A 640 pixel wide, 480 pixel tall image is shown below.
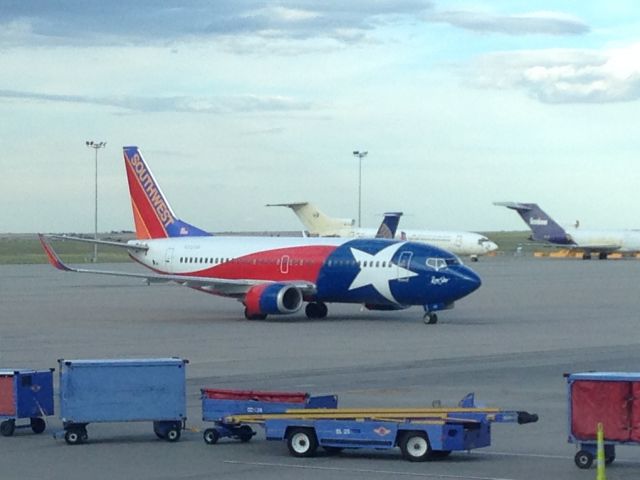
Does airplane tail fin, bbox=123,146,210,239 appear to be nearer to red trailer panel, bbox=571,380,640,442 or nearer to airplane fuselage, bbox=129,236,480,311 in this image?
airplane fuselage, bbox=129,236,480,311

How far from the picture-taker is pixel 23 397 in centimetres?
1966

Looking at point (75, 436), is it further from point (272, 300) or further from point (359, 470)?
point (272, 300)

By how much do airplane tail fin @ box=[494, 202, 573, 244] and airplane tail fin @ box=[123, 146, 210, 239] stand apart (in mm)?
83179

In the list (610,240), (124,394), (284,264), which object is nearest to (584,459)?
(124,394)

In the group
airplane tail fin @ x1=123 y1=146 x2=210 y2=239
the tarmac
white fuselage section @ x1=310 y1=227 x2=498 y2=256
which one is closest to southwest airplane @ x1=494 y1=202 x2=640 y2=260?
white fuselage section @ x1=310 y1=227 x2=498 y2=256

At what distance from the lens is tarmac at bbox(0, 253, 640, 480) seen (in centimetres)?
1697

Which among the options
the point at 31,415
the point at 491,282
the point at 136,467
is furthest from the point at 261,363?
the point at 491,282

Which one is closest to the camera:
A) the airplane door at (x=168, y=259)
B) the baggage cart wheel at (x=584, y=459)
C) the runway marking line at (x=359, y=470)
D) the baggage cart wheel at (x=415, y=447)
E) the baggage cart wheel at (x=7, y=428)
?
the runway marking line at (x=359, y=470)

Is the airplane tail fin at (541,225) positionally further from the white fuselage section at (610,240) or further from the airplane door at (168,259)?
the airplane door at (168,259)

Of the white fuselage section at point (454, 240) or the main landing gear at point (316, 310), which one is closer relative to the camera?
the main landing gear at point (316, 310)

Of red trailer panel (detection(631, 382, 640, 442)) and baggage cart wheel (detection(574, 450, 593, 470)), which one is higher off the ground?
red trailer panel (detection(631, 382, 640, 442))

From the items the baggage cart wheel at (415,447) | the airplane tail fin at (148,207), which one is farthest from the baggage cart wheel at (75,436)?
the airplane tail fin at (148,207)

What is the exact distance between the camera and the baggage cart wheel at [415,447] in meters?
17.1

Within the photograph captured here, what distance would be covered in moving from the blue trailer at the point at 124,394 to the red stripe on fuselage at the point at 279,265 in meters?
27.5
